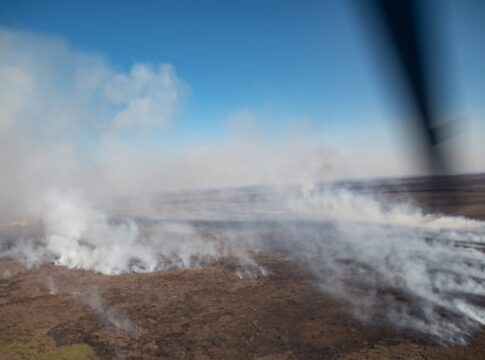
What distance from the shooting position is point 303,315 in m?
12.8

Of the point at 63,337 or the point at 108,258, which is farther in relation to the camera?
the point at 108,258

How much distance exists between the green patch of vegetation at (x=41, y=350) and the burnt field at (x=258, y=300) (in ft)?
0.18

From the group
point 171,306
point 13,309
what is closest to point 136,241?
point 13,309

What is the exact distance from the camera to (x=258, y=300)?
1460 cm

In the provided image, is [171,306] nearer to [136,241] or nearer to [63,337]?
[63,337]

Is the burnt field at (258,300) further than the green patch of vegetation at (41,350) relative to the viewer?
No

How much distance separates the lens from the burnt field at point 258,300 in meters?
10.8

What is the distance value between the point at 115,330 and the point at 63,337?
1.81 m

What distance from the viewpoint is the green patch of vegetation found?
35.8ft

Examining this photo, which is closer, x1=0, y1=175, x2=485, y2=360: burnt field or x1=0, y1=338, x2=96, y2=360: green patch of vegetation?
x1=0, y1=175, x2=485, y2=360: burnt field

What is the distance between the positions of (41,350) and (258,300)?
813cm

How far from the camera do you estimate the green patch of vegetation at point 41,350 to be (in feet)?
35.8

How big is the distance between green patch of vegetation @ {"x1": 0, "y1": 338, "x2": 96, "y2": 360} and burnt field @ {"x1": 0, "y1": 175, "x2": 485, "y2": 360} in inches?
2.2

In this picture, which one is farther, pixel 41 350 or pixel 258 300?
pixel 258 300
